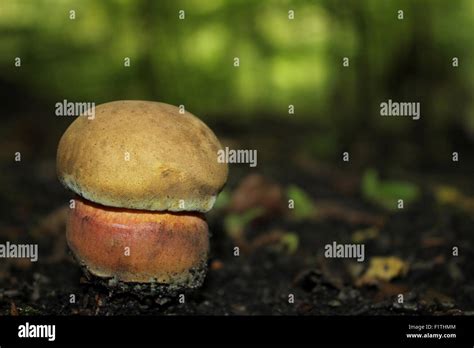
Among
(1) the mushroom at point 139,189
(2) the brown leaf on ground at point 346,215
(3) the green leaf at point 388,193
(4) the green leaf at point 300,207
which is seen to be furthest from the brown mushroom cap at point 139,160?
(3) the green leaf at point 388,193

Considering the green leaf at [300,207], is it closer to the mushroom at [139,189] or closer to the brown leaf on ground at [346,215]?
the brown leaf on ground at [346,215]

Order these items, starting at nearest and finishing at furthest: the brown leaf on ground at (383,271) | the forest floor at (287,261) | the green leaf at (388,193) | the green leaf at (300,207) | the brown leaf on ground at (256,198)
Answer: the forest floor at (287,261) < the brown leaf on ground at (383,271) < the brown leaf on ground at (256,198) < the green leaf at (300,207) < the green leaf at (388,193)

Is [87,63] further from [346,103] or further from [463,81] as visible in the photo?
[463,81]

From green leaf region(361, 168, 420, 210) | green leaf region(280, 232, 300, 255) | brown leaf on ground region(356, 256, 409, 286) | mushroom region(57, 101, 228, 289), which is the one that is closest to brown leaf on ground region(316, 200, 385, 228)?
green leaf region(361, 168, 420, 210)

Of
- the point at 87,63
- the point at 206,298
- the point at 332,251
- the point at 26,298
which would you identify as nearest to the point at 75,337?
the point at 26,298

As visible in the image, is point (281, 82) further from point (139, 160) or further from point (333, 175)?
point (139, 160)

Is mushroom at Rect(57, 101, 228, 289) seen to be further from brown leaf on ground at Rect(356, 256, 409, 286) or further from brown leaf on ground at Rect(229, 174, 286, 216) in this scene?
brown leaf on ground at Rect(229, 174, 286, 216)
